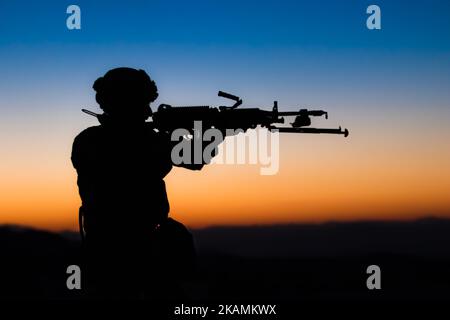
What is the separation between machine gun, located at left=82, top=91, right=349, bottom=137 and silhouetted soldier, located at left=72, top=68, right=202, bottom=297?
25.6 inches

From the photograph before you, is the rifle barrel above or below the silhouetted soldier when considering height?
above

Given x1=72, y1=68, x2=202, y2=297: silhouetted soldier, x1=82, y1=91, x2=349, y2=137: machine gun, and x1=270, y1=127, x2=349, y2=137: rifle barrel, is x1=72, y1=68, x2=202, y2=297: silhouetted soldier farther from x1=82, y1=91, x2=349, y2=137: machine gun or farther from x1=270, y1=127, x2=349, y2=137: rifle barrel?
x1=270, y1=127, x2=349, y2=137: rifle barrel

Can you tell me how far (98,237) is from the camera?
5211mm

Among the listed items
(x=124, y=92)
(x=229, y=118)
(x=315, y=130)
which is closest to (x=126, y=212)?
(x=124, y=92)

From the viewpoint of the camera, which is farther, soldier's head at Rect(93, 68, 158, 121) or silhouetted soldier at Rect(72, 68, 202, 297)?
soldier's head at Rect(93, 68, 158, 121)

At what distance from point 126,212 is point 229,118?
190 centimetres

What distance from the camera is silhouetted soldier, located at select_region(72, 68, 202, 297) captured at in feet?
17.0

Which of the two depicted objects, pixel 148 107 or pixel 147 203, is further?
pixel 148 107

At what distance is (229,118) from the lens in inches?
262

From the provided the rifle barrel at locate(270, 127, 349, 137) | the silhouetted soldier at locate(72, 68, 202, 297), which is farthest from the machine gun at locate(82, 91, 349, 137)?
the silhouetted soldier at locate(72, 68, 202, 297)

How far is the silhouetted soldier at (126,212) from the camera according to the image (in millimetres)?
5176
